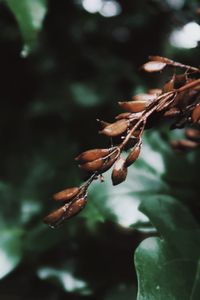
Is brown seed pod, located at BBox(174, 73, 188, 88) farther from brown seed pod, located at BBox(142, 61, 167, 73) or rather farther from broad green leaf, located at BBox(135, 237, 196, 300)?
broad green leaf, located at BBox(135, 237, 196, 300)

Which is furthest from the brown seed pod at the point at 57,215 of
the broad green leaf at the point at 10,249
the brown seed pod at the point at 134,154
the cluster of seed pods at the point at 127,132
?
the broad green leaf at the point at 10,249

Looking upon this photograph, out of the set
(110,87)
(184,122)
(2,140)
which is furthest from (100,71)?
(184,122)

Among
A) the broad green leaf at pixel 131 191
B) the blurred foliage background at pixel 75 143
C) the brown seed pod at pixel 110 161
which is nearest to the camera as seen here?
the brown seed pod at pixel 110 161

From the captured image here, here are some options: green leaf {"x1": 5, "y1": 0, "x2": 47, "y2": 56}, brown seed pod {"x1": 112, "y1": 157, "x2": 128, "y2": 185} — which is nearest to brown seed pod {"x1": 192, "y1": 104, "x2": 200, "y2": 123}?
brown seed pod {"x1": 112, "y1": 157, "x2": 128, "y2": 185}

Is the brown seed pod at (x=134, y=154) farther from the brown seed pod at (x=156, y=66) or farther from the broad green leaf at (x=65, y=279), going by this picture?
the broad green leaf at (x=65, y=279)

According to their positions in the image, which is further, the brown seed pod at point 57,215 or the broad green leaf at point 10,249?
the broad green leaf at point 10,249

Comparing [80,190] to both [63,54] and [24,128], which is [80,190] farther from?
[63,54]

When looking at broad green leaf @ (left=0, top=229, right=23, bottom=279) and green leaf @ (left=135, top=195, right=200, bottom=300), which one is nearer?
green leaf @ (left=135, top=195, right=200, bottom=300)
